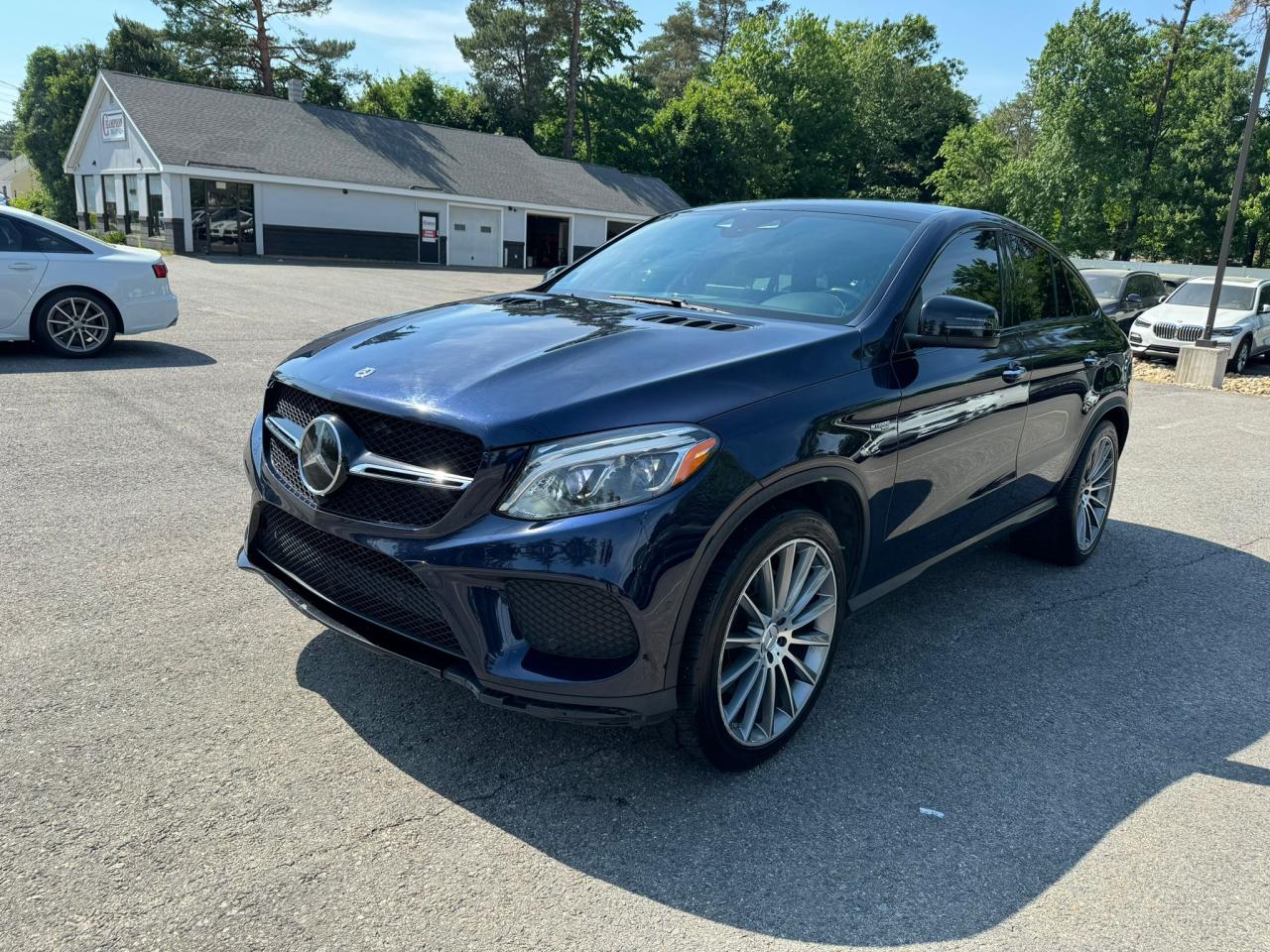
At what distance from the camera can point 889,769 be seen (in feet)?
10.2

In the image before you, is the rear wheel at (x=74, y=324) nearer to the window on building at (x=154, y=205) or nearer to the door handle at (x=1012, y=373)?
the door handle at (x=1012, y=373)

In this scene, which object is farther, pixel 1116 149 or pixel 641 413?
pixel 1116 149

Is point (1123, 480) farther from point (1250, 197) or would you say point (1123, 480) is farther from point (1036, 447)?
point (1250, 197)

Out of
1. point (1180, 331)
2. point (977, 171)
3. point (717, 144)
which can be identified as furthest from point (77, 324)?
point (717, 144)

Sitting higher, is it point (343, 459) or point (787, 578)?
point (343, 459)

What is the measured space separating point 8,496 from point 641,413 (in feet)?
13.8

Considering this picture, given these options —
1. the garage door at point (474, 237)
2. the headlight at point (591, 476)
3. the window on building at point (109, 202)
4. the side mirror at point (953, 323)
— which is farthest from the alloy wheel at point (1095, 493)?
the window on building at point (109, 202)

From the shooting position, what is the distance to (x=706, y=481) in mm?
2580

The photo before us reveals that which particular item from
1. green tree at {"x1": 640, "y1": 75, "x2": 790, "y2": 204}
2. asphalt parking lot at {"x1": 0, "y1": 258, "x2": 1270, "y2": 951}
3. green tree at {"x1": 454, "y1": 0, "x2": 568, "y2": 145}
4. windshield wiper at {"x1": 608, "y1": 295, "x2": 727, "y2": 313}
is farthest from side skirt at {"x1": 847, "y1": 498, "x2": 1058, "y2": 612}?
green tree at {"x1": 454, "y1": 0, "x2": 568, "y2": 145}

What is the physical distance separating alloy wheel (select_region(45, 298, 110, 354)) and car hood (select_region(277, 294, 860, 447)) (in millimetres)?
7234

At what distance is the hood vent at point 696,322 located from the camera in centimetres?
329

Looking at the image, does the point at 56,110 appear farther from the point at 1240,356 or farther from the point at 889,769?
the point at 889,769

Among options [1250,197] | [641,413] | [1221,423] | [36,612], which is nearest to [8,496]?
[36,612]

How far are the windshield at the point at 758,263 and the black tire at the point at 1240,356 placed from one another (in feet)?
51.7
